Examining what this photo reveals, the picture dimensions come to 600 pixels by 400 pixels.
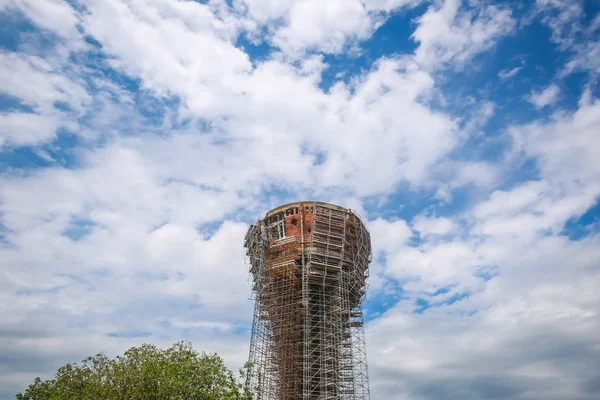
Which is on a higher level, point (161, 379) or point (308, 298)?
point (308, 298)

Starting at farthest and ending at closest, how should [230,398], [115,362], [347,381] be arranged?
[347,381] < [115,362] < [230,398]

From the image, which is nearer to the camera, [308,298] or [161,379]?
[161,379]

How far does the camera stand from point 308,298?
162 feet

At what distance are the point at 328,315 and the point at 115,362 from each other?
75.9 ft

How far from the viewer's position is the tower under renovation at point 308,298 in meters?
47.1

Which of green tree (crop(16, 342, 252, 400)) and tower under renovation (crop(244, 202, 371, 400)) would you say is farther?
tower under renovation (crop(244, 202, 371, 400))

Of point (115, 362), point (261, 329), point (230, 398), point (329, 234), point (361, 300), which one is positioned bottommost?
point (230, 398)

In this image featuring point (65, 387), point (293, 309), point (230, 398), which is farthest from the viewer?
point (293, 309)

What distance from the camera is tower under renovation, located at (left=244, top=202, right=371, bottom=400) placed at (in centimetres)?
4706

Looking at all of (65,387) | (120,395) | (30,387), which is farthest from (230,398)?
(30,387)

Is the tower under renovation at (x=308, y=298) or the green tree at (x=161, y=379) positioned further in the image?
the tower under renovation at (x=308, y=298)

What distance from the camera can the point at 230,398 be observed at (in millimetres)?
30922

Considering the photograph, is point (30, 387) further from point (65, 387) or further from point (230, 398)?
point (230, 398)

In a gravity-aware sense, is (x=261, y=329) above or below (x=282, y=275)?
below
